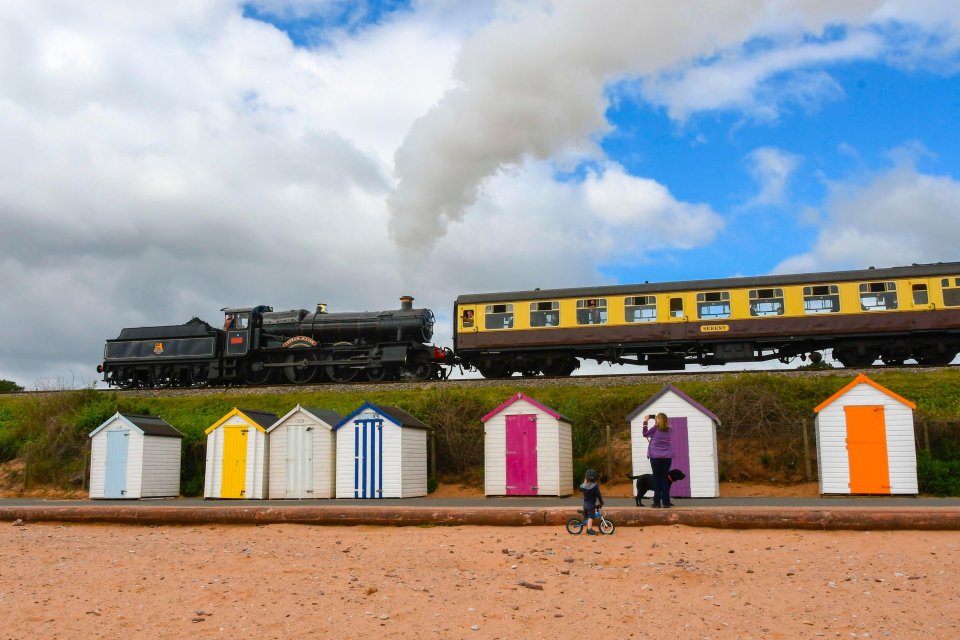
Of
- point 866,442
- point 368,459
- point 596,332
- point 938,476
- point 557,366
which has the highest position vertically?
point 596,332

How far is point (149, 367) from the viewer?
33.1 metres

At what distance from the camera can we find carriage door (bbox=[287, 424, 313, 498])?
19.6 meters

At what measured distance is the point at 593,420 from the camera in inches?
856

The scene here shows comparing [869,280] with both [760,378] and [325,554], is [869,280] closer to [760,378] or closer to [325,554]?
[760,378]

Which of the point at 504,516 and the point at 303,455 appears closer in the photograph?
the point at 504,516

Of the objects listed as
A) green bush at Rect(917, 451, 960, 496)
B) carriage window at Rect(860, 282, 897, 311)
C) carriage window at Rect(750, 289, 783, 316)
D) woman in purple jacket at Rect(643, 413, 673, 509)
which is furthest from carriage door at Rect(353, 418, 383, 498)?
carriage window at Rect(860, 282, 897, 311)

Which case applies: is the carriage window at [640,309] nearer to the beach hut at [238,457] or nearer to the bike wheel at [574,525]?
the beach hut at [238,457]

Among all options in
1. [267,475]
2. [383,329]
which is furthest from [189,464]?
[383,329]

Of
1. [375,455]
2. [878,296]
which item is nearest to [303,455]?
[375,455]

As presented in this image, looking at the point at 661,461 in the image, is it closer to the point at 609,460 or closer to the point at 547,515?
the point at 547,515

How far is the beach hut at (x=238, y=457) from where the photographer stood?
19.9 m

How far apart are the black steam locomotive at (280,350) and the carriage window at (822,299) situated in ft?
40.3

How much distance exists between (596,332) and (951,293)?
1064 centimetres

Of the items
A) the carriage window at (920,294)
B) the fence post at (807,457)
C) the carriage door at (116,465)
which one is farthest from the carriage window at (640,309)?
the carriage door at (116,465)
